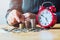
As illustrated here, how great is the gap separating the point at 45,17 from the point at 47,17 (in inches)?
0.7

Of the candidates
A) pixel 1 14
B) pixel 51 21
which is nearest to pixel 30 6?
pixel 1 14

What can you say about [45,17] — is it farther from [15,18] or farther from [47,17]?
[15,18]

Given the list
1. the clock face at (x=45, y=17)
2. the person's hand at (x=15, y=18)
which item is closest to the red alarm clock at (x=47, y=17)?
the clock face at (x=45, y=17)

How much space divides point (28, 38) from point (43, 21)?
0.35 metres

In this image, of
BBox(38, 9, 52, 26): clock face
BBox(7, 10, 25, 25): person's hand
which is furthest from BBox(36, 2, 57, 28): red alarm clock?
BBox(7, 10, 25, 25): person's hand

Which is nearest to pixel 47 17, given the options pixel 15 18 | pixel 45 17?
pixel 45 17

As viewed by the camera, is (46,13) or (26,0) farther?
(26,0)

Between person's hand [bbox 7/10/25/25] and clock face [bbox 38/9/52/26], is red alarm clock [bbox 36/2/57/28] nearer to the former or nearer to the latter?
clock face [bbox 38/9/52/26]

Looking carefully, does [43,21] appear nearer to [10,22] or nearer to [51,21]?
[51,21]

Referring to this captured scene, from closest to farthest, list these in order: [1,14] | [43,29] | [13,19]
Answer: [43,29] → [13,19] → [1,14]

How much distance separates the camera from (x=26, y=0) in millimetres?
2088

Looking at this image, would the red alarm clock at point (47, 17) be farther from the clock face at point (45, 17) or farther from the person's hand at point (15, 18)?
the person's hand at point (15, 18)

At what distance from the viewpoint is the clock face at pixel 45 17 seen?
1338 millimetres

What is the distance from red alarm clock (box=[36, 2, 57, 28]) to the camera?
4.34 feet
